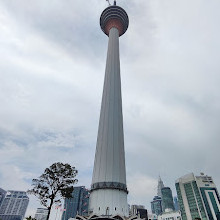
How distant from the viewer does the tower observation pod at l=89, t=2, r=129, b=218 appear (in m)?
35.1

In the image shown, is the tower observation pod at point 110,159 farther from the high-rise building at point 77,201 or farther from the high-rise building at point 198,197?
the high-rise building at point 77,201

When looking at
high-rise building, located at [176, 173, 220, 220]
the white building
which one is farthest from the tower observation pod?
the white building

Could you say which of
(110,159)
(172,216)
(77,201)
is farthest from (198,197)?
(110,159)

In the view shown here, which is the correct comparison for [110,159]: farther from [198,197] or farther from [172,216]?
[172,216]

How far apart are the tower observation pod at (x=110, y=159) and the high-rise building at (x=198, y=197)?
106m

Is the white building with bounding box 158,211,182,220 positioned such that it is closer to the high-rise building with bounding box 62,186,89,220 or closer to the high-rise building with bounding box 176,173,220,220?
the high-rise building with bounding box 176,173,220,220

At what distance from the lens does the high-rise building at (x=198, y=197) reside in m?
116

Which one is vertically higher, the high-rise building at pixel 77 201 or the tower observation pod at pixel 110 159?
the high-rise building at pixel 77 201

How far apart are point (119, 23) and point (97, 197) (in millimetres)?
58945

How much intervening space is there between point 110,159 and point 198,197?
109701 millimetres

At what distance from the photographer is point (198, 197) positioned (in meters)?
120

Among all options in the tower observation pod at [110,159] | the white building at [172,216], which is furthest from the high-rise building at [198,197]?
the tower observation pod at [110,159]

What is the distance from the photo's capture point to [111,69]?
176 feet

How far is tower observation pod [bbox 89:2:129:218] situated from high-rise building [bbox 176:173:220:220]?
347 ft
